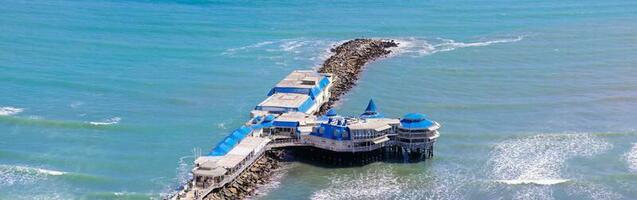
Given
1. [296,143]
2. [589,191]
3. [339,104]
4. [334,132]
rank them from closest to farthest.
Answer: [589,191] < [334,132] < [296,143] < [339,104]

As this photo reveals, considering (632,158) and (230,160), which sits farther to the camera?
(632,158)

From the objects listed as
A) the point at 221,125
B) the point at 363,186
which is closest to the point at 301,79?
the point at 221,125

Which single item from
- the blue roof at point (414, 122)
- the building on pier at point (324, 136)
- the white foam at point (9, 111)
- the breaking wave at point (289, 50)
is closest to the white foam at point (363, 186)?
the building on pier at point (324, 136)

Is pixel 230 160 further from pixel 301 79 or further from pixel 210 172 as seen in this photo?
pixel 301 79

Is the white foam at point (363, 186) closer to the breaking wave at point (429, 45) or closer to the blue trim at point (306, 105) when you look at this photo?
the blue trim at point (306, 105)

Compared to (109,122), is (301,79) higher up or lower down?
higher up

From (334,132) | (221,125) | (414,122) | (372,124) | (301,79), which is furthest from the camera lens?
(301,79)
